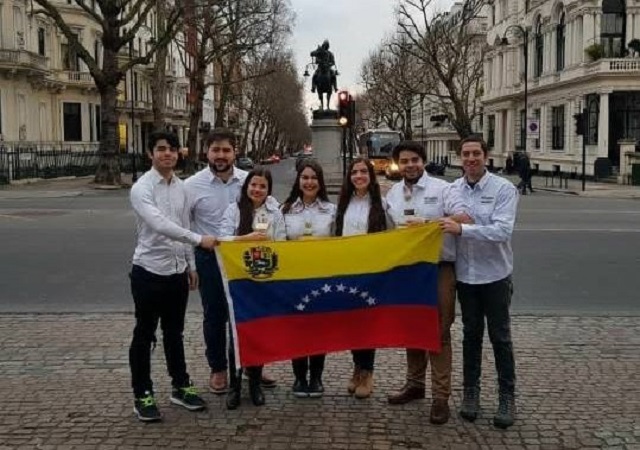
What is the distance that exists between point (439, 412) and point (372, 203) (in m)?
1.58

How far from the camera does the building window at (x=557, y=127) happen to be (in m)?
52.6

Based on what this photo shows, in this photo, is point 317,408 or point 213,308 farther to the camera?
point 213,308

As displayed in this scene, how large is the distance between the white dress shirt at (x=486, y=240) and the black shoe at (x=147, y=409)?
7.68ft

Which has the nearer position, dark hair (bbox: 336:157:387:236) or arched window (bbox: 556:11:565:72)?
dark hair (bbox: 336:157:387:236)

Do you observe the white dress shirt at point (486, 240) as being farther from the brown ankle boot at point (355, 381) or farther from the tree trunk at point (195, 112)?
the tree trunk at point (195, 112)

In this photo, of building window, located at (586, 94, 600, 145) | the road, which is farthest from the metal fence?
building window, located at (586, 94, 600, 145)

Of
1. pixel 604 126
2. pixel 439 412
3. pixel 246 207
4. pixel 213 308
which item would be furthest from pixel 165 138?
pixel 604 126

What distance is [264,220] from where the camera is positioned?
566 centimetres

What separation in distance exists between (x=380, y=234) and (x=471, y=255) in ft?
2.12

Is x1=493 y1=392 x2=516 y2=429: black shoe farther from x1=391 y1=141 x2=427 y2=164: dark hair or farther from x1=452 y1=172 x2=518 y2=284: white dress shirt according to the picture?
x1=391 y1=141 x2=427 y2=164: dark hair

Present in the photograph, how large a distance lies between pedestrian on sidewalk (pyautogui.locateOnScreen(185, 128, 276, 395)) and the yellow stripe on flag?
393mm

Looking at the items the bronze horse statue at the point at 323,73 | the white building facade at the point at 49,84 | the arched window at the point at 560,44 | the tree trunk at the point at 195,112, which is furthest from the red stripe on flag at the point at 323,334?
the arched window at the point at 560,44

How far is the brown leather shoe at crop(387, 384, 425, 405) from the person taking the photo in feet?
18.7

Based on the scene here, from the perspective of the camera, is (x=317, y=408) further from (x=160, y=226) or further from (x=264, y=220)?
(x=160, y=226)
